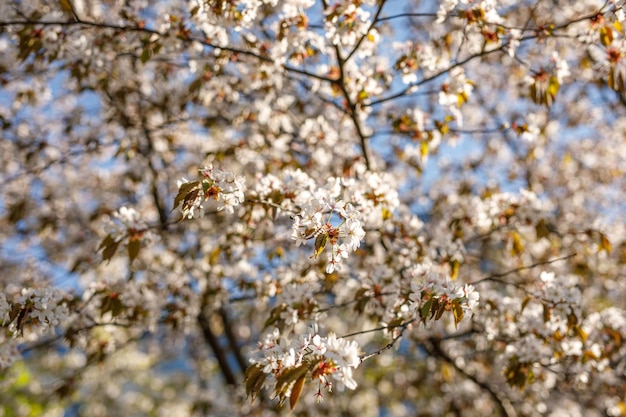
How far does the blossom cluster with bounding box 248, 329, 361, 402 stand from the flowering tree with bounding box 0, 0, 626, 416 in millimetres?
10

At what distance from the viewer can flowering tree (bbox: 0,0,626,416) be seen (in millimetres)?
2273

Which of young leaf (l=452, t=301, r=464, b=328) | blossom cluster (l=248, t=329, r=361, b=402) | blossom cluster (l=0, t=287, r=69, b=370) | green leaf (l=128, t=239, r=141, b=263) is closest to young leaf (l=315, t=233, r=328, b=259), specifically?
blossom cluster (l=248, t=329, r=361, b=402)

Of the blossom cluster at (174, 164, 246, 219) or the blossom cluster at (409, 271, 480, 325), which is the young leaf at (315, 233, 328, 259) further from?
the blossom cluster at (409, 271, 480, 325)

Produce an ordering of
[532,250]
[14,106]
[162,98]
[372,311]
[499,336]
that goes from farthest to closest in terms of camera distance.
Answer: [532,250], [162,98], [14,106], [499,336], [372,311]

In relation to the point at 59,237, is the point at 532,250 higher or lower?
lower

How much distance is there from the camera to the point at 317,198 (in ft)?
6.76

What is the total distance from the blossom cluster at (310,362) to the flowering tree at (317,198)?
0.03ft

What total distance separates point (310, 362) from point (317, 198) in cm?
78

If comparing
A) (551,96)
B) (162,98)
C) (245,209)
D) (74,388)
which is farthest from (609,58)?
(74,388)

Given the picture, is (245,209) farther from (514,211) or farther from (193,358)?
(193,358)

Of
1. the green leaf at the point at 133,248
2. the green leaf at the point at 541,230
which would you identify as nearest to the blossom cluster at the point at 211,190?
the green leaf at the point at 133,248

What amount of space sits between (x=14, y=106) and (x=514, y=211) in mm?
4027

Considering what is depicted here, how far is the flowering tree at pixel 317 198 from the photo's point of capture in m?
2.27

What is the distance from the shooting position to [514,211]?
10.1 feet
